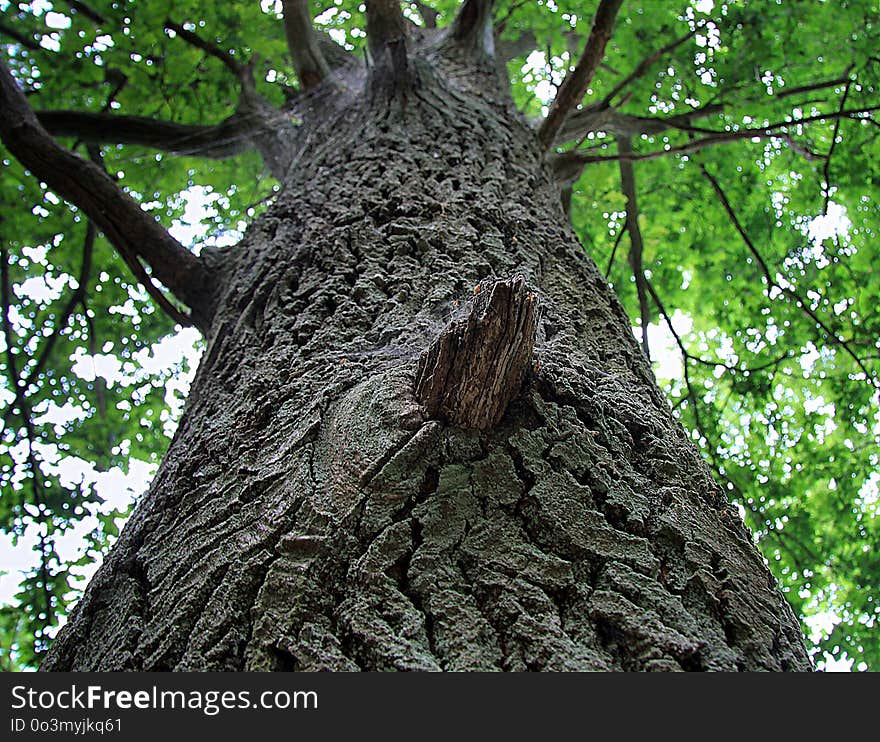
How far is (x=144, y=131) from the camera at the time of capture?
3914 mm

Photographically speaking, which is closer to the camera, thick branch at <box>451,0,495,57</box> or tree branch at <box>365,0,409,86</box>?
tree branch at <box>365,0,409,86</box>

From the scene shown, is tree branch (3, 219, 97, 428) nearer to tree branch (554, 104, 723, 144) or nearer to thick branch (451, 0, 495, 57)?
thick branch (451, 0, 495, 57)

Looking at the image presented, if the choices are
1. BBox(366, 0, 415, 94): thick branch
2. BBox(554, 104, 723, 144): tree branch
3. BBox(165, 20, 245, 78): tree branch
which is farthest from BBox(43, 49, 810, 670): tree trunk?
BBox(165, 20, 245, 78): tree branch

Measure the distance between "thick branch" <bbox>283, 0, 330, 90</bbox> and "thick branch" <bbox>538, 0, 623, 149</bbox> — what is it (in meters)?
1.70

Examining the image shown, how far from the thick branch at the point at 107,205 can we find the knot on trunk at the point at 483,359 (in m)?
1.70

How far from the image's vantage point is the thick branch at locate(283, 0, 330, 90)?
409 centimetres

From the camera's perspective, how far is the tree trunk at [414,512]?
101 cm

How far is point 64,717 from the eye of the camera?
922 mm

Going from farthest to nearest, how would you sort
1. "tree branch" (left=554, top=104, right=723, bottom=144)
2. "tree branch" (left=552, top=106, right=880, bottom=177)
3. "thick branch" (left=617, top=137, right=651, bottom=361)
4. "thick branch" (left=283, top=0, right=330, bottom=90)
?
"thick branch" (left=617, top=137, right=651, bottom=361), "thick branch" (left=283, top=0, right=330, bottom=90), "tree branch" (left=554, top=104, right=723, bottom=144), "tree branch" (left=552, top=106, right=880, bottom=177)

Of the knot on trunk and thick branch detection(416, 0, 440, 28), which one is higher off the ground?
thick branch detection(416, 0, 440, 28)

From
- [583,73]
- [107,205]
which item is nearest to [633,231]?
[583,73]

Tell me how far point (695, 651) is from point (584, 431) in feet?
1.58

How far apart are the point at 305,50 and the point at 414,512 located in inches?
148

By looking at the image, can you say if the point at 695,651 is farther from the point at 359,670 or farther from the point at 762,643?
the point at 359,670
